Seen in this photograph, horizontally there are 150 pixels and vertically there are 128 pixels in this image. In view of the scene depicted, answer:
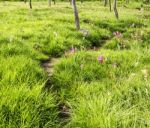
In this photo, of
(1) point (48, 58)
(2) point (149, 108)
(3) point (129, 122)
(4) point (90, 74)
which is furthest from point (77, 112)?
(1) point (48, 58)

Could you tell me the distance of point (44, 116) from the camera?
17.0 feet

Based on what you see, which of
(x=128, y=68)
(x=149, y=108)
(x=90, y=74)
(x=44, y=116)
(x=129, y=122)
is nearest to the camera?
(x=129, y=122)

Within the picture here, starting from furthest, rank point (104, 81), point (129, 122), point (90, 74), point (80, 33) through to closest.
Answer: point (80, 33) < point (90, 74) < point (104, 81) < point (129, 122)

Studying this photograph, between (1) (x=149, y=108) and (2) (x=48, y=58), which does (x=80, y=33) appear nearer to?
(2) (x=48, y=58)

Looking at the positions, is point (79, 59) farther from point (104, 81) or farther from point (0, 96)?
point (0, 96)

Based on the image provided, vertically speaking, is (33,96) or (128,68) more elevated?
(33,96)

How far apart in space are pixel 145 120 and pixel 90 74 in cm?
340

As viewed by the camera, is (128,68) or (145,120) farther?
(128,68)

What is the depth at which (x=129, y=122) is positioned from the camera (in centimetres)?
488

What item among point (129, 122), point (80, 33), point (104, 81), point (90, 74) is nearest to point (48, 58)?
point (90, 74)

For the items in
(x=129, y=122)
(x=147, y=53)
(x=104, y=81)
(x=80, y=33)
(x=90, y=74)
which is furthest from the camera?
(x=80, y=33)

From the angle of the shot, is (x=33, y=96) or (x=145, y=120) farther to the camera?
(x=33, y=96)

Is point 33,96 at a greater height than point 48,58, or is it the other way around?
point 33,96

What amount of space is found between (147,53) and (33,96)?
238 inches
